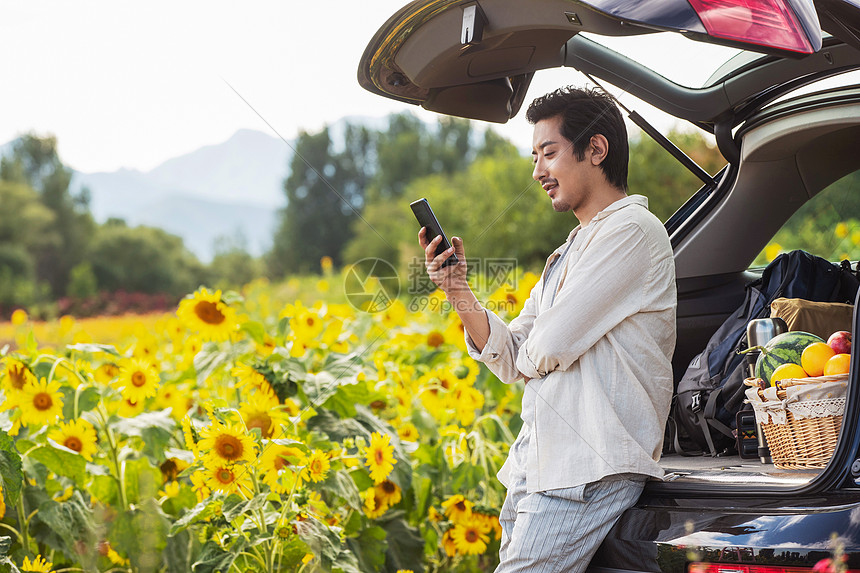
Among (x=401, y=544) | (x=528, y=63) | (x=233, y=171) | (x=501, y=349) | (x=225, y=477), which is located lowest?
(x=401, y=544)

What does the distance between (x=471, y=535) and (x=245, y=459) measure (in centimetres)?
105

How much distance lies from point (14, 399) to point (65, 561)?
26.1 inches

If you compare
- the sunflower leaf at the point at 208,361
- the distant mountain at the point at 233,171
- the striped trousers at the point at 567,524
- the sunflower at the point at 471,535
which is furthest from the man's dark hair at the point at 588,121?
the distant mountain at the point at 233,171

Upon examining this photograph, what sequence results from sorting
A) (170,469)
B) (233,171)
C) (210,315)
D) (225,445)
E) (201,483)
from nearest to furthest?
1. (225,445)
2. (201,483)
3. (170,469)
4. (210,315)
5. (233,171)

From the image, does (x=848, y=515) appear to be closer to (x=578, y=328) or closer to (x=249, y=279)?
(x=578, y=328)

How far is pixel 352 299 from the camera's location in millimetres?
5438

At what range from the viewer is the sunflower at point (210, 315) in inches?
130

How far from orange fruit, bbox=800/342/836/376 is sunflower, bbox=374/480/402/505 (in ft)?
5.59

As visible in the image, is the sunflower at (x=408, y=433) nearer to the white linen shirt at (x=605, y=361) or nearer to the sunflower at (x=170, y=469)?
the sunflower at (x=170, y=469)

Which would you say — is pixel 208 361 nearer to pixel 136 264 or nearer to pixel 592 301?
pixel 592 301

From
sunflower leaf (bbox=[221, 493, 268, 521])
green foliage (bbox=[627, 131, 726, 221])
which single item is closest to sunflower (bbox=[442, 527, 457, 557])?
sunflower leaf (bbox=[221, 493, 268, 521])

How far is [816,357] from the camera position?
1.79 meters

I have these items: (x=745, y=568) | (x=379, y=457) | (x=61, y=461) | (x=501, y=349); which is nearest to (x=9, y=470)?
(x=61, y=461)

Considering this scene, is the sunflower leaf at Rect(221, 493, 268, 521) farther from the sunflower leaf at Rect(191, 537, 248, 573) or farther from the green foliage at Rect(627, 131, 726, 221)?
the green foliage at Rect(627, 131, 726, 221)
